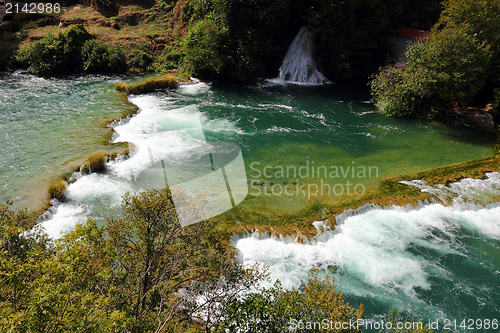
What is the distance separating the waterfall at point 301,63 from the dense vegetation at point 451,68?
967cm

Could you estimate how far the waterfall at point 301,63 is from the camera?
3844cm

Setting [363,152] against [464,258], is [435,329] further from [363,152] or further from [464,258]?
[363,152]

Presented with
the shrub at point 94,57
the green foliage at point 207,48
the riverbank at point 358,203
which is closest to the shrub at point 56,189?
the riverbank at point 358,203

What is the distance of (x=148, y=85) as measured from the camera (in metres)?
34.7

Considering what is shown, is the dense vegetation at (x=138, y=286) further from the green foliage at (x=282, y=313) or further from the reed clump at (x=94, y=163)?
the reed clump at (x=94, y=163)

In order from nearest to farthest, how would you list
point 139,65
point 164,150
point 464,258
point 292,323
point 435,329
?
1. point 292,323
2. point 435,329
3. point 464,258
4. point 164,150
5. point 139,65

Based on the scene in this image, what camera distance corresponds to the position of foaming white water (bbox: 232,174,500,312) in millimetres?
14070

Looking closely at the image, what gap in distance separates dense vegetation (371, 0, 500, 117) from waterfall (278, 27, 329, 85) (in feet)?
31.7

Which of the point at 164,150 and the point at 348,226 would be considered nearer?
the point at 348,226

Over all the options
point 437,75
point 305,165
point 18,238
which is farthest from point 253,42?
point 18,238

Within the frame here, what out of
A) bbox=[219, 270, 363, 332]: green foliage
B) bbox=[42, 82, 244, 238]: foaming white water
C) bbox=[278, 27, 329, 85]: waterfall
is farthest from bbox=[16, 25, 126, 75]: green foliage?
bbox=[219, 270, 363, 332]: green foliage

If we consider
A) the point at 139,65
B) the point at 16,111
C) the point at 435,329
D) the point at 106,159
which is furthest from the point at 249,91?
the point at 435,329

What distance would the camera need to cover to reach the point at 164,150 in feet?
76.8

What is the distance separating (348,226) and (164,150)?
1333cm
